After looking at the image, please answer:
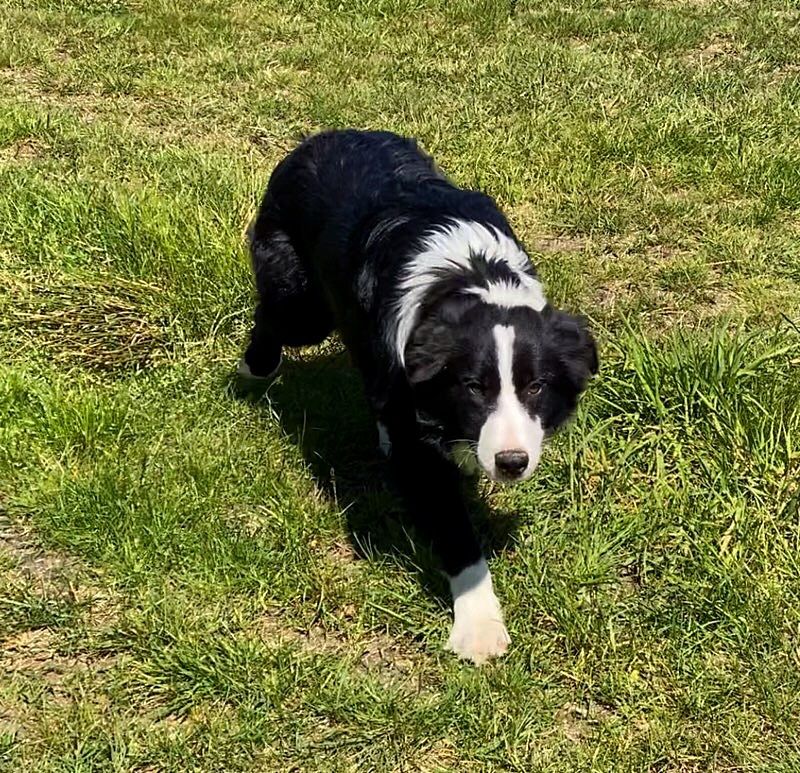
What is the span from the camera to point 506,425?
8.13ft

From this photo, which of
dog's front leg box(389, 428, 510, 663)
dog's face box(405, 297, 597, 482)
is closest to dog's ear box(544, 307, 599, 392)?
dog's face box(405, 297, 597, 482)

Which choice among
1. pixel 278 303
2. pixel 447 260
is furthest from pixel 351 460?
pixel 447 260

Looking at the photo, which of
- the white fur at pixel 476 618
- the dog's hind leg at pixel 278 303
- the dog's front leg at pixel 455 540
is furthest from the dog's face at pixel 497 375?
the dog's hind leg at pixel 278 303

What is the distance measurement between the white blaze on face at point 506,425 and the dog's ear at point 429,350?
139 mm

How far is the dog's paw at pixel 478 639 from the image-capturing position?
2867 millimetres

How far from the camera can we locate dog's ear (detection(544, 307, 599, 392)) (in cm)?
264

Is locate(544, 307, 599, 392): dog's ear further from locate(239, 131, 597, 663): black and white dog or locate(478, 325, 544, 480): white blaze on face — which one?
locate(478, 325, 544, 480): white blaze on face

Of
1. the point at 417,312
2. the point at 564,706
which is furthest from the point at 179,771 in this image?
the point at 417,312

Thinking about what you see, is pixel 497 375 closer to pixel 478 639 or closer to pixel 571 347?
pixel 571 347

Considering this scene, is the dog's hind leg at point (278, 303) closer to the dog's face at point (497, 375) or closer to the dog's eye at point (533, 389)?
the dog's face at point (497, 375)

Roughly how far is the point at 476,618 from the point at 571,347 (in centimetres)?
85

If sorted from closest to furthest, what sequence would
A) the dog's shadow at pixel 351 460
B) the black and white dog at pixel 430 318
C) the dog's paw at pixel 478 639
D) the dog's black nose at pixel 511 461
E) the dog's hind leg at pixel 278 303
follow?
the dog's black nose at pixel 511 461, the black and white dog at pixel 430 318, the dog's paw at pixel 478 639, the dog's shadow at pixel 351 460, the dog's hind leg at pixel 278 303

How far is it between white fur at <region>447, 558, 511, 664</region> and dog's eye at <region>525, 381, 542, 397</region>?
0.64 meters

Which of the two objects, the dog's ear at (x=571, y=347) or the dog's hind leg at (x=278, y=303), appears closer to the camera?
the dog's ear at (x=571, y=347)
